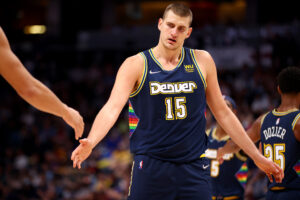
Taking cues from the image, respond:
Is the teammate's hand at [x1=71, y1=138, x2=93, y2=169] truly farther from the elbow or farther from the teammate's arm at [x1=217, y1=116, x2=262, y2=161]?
the teammate's arm at [x1=217, y1=116, x2=262, y2=161]

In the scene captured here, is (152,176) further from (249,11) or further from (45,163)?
(249,11)

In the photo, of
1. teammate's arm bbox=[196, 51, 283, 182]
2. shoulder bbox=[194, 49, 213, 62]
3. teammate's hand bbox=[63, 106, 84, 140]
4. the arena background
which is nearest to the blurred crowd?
the arena background

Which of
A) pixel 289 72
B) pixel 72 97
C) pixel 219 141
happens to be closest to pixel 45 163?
pixel 72 97

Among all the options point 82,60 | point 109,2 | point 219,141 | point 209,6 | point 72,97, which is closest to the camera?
point 219,141

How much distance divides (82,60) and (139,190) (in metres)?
15.6

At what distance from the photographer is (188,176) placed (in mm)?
4324

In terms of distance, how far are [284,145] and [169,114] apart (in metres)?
1.54

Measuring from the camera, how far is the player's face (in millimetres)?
4543

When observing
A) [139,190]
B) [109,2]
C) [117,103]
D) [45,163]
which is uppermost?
[109,2]

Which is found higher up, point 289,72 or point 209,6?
point 209,6

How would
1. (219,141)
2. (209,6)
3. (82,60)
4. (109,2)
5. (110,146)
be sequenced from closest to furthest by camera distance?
(219,141), (110,146), (82,60), (109,2), (209,6)

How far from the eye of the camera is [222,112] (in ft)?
15.7

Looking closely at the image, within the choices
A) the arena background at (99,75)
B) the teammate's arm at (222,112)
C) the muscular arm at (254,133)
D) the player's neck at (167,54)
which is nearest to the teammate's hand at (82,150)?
the player's neck at (167,54)

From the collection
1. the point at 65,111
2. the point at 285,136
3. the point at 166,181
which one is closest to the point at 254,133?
the point at 285,136
